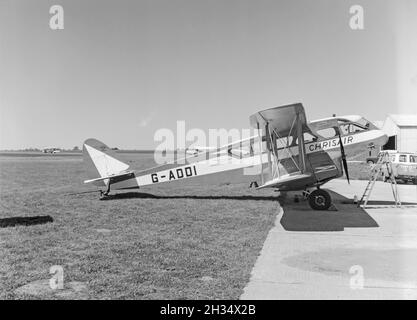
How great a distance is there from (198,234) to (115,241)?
157cm

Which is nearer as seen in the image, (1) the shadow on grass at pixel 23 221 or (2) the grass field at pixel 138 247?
(2) the grass field at pixel 138 247

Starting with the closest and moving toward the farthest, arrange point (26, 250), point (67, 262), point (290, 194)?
point (67, 262)
point (26, 250)
point (290, 194)

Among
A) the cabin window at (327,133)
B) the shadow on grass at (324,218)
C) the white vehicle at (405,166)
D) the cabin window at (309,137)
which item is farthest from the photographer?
the white vehicle at (405,166)

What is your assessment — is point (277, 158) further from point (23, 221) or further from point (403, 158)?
point (403, 158)

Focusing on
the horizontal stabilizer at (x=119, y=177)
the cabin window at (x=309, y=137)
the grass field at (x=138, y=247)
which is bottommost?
the grass field at (x=138, y=247)

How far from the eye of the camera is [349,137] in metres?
11.2

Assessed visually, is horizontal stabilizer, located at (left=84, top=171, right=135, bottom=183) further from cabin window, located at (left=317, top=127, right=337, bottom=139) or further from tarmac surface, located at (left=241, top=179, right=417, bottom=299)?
cabin window, located at (left=317, top=127, right=337, bottom=139)

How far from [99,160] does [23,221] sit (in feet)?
15.1

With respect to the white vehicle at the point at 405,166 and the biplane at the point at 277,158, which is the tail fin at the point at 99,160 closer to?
the biplane at the point at 277,158

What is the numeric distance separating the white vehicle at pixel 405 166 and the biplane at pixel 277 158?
10626 millimetres

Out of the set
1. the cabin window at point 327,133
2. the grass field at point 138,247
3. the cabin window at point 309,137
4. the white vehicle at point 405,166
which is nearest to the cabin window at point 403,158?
the white vehicle at point 405,166

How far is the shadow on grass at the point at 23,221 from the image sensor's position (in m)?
7.84
